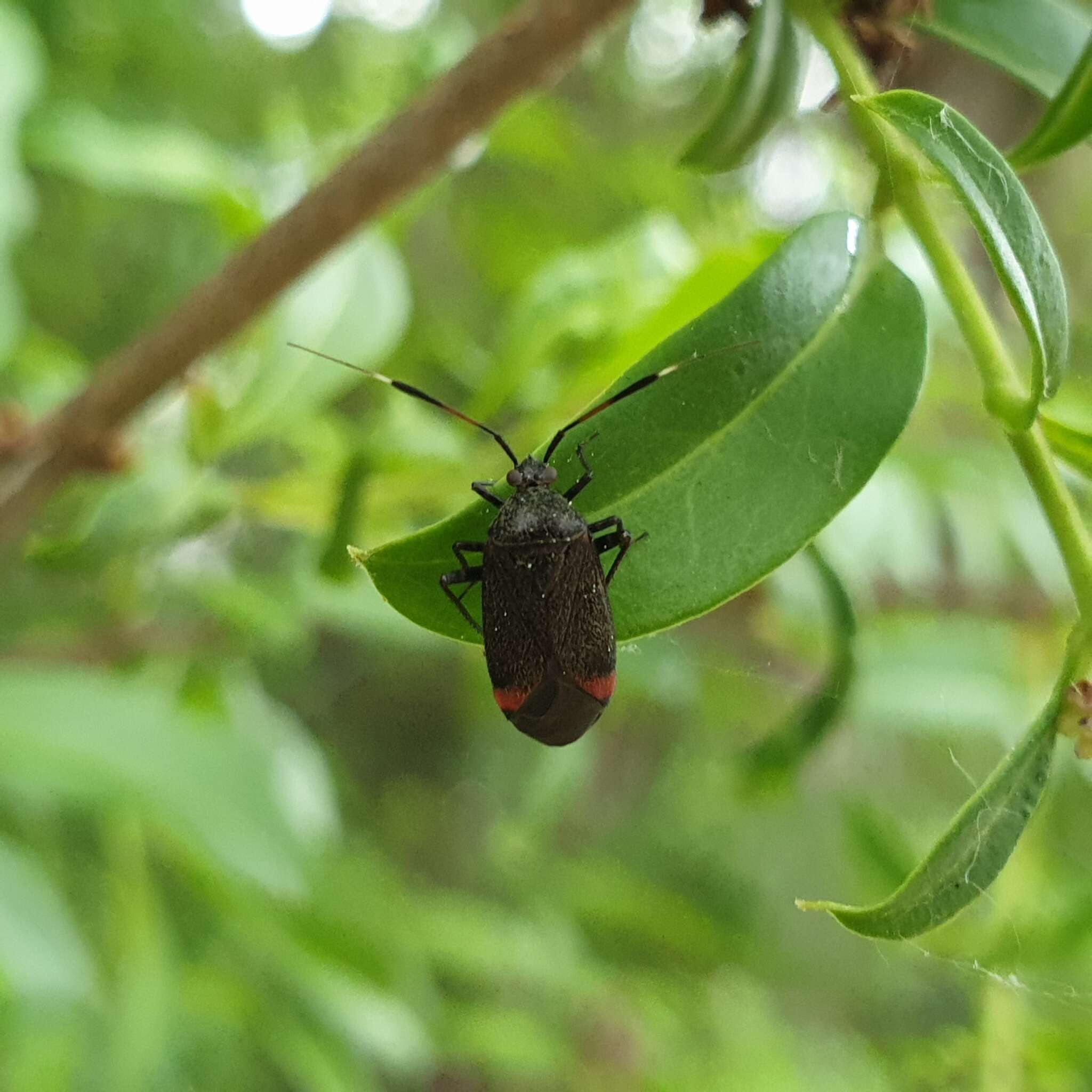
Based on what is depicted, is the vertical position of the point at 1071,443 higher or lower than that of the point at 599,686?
higher

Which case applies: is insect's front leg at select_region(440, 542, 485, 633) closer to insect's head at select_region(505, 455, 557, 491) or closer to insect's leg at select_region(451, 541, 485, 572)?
insect's leg at select_region(451, 541, 485, 572)

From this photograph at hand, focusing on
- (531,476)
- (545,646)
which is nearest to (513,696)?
(545,646)

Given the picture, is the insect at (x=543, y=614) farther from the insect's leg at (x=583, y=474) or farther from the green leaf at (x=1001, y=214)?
the green leaf at (x=1001, y=214)

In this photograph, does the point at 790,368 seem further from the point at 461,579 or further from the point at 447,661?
the point at 447,661

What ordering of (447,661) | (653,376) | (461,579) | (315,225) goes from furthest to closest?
(447,661) < (315,225) < (461,579) < (653,376)

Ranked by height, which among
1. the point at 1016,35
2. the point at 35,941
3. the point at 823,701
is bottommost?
the point at 35,941

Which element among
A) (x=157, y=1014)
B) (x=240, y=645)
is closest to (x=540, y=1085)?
(x=157, y=1014)

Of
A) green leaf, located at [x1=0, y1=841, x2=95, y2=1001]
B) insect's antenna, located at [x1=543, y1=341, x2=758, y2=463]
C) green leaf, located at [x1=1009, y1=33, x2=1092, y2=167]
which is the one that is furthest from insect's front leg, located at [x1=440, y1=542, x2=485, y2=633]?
green leaf, located at [x1=0, y1=841, x2=95, y2=1001]

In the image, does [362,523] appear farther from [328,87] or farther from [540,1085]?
[540,1085]
